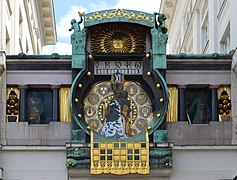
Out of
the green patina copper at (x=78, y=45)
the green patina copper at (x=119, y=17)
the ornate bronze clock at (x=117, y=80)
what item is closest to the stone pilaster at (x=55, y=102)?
the ornate bronze clock at (x=117, y=80)

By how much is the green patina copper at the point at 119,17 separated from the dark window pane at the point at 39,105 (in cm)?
316

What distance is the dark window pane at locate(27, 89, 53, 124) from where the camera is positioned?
1419 inches

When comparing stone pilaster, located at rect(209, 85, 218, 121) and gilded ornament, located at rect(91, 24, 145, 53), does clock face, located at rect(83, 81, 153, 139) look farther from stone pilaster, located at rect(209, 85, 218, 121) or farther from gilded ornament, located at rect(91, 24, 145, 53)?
stone pilaster, located at rect(209, 85, 218, 121)

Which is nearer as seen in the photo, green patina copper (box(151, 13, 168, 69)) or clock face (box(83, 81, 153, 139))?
clock face (box(83, 81, 153, 139))

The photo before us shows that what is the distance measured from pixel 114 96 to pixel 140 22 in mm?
2967

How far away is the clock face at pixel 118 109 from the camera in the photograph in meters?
35.5

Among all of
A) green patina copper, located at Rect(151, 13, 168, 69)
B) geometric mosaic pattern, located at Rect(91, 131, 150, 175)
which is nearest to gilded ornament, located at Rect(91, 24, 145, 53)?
green patina copper, located at Rect(151, 13, 168, 69)

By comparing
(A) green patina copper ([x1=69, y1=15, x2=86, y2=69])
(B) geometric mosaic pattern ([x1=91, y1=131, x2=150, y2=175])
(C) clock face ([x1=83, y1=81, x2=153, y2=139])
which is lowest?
(B) geometric mosaic pattern ([x1=91, y1=131, x2=150, y2=175])

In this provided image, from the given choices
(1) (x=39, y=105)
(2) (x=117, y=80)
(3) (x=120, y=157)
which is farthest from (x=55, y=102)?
(3) (x=120, y=157)

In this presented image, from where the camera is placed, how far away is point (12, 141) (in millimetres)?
35469

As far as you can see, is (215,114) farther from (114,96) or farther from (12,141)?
(12,141)

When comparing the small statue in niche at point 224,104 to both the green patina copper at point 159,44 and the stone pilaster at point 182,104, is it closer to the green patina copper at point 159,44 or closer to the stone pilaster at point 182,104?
the stone pilaster at point 182,104

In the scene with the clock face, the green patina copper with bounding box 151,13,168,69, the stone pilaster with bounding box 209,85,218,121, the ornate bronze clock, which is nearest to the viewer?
the ornate bronze clock

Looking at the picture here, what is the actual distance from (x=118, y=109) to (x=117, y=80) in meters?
1.12
